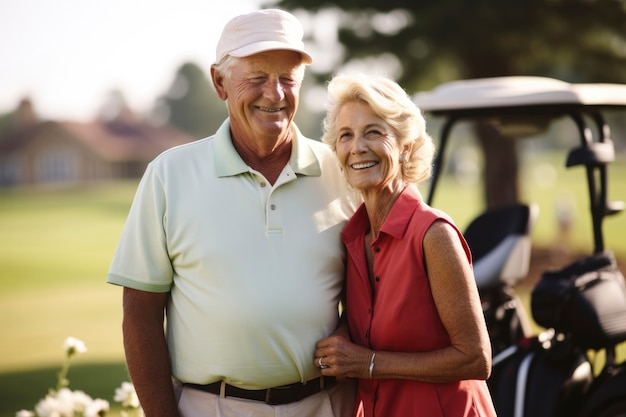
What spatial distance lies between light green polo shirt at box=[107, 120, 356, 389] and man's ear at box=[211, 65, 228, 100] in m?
0.26

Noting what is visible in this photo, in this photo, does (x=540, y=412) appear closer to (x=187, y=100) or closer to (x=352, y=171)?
(x=352, y=171)

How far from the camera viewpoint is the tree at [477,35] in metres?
10.5

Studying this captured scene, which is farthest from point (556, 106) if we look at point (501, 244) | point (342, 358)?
point (342, 358)

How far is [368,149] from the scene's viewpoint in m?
2.51

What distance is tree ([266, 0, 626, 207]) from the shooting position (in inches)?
414

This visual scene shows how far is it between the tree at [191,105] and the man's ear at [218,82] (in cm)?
7125

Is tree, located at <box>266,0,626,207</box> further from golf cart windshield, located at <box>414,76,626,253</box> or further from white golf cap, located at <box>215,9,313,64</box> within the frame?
white golf cap, located at <box>215,9,313,64</box>

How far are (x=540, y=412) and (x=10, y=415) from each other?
4380mm

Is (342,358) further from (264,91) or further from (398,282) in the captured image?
(264,91)

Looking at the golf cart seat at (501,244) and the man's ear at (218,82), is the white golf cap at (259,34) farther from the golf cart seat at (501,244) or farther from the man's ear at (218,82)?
the golf cart seat at (501,244)

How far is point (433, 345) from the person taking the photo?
2365 millimetres

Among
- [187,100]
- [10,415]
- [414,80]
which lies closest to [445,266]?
[10,415]

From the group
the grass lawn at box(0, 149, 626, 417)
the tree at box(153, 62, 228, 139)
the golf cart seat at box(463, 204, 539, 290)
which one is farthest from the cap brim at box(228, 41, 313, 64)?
the tree at box(153, 62, 228, 139)

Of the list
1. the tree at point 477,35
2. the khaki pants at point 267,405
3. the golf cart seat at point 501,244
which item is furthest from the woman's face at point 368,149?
the tree at point 477,35
